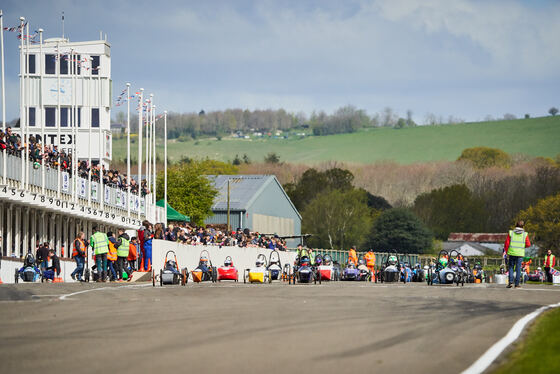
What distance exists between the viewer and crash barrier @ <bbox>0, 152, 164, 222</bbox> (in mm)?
37094

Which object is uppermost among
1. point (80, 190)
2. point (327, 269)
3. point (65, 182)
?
point (65, 182)

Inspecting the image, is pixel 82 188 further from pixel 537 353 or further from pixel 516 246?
pixel 537 353

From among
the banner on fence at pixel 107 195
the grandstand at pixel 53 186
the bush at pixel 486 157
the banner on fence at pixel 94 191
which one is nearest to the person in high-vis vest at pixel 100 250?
the grandstand at pixel 53 186

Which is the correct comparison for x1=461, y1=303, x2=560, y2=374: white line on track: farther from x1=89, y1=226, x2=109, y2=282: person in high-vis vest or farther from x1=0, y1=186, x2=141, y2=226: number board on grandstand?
x1=0, y1=186, x2=141, y2=226: number board on grandstand

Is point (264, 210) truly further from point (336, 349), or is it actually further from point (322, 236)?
point (336, 349)

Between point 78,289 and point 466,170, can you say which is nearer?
point 78,289

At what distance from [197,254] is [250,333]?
28.0m

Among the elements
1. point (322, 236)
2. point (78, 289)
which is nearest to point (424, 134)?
point (322, 236)

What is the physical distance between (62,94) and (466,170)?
3830 inches

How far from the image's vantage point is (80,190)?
46.5 m

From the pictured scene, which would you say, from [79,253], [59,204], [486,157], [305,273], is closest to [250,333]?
[305,273]

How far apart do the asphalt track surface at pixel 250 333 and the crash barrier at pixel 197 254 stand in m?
15.2

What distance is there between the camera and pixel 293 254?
55312 mm

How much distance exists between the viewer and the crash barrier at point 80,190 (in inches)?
1460
